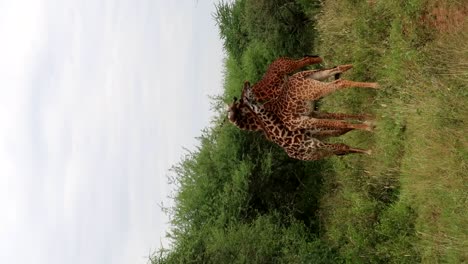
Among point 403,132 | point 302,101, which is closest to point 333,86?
point 302,101

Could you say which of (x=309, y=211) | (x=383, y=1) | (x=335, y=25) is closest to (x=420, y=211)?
(x=383, y=1)

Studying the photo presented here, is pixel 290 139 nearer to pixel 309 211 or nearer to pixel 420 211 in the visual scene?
pixel 420 211

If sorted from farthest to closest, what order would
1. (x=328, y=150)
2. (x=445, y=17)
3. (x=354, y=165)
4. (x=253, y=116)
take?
(x=354, y=165) → (x=328, y=150) → (x=253, y=116) → (x=445, y=17)

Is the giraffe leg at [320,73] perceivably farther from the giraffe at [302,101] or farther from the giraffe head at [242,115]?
the giraffe head at [242,115]

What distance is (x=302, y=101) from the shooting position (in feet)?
33.1

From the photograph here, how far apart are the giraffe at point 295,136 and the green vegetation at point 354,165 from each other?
2.92ft

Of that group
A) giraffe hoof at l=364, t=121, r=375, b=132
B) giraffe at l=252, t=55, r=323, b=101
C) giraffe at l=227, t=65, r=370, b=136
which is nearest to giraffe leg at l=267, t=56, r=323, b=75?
giraffe at l=252, t=55, r=323, b=101

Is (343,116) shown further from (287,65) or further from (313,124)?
(287,65)

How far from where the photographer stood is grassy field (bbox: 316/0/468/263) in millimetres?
7688

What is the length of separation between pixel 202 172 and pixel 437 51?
8224mm

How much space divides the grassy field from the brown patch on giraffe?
16 millimetres

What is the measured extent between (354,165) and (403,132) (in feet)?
7.79

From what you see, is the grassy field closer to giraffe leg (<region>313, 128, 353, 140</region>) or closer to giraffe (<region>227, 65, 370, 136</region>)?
giraffe leg (<region>313, 128, 353, 140</region>)

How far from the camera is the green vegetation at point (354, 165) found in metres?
8.03
